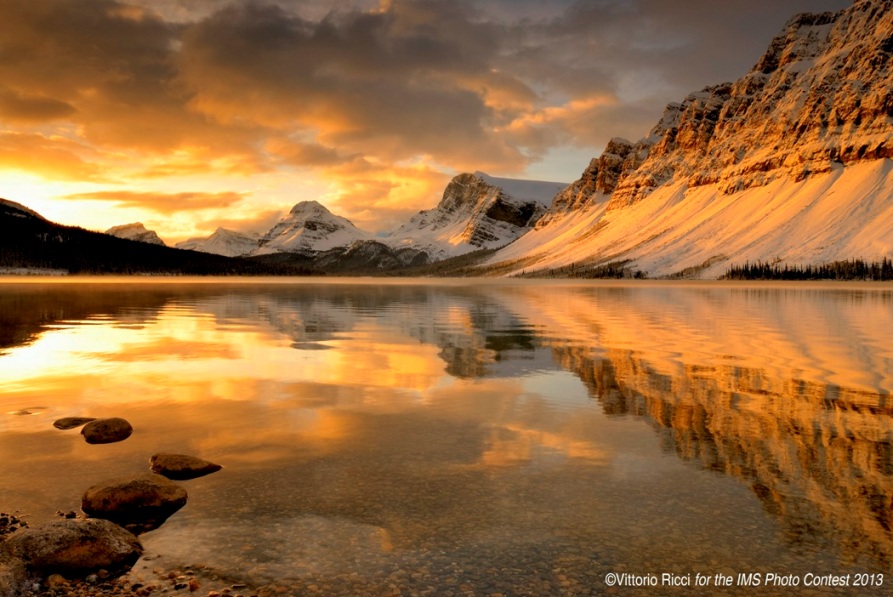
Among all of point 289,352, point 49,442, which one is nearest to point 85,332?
point 289,352

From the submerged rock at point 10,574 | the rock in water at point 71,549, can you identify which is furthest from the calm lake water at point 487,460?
the submerged rock at point 10,574

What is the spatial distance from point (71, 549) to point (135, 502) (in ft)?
7.22

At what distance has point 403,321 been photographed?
52844mm

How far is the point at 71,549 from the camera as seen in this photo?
939 cm

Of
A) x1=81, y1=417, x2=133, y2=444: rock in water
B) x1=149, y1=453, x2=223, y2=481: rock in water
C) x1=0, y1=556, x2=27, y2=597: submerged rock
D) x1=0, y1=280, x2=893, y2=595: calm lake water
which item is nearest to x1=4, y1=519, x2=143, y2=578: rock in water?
x1=0, y1=556, x2=27, y2=597: submerged rock

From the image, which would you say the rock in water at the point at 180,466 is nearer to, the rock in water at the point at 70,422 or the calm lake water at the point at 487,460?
the calm lake water at the point at 487,460

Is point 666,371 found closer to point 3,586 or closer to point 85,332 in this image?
point 3,586

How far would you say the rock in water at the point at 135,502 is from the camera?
442 inches

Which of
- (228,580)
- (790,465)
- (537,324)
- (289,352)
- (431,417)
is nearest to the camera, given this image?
(228,580)

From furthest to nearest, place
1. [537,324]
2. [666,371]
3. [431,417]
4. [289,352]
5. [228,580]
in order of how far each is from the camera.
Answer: [537,324] < [289,352] < [666,371] < [431,417] < [228,580]

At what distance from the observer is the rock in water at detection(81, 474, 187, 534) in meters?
11.2

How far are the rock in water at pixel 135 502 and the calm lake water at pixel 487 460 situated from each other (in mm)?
358

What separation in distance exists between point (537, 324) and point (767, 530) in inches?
1597

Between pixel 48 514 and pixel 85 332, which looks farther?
A: pixel 85 332
